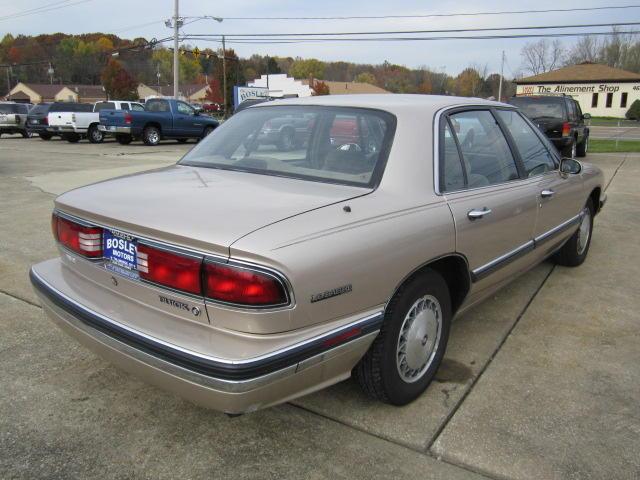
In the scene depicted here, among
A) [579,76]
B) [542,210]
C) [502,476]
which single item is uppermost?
[579,76]

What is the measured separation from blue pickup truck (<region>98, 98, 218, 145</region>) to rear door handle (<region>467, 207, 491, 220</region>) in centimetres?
1831

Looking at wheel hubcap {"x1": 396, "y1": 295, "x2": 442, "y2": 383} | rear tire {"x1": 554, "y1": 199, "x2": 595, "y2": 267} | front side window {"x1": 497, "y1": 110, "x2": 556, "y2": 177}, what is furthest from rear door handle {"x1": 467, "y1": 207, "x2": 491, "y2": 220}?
rear tire {"x1": 554, "y1": 199, "x2": 595, "y2": 267}

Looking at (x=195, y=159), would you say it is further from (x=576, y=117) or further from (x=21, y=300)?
(x=576, y=117)

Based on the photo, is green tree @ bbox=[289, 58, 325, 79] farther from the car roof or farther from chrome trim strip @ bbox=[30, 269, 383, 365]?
chrome trim strip @ bbox=[30, 269, 383, 365]

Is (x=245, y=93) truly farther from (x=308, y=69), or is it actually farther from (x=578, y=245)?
(x=308, y=69)

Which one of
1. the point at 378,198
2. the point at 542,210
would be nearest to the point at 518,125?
the point at 542,210

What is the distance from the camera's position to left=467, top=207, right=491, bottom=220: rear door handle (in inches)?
116

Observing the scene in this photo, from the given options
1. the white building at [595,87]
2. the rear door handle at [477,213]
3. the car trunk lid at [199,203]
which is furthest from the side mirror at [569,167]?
the white building at [595,87]

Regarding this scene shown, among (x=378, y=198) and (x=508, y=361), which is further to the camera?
(x=508, y=361)

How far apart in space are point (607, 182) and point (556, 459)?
955 centimetres

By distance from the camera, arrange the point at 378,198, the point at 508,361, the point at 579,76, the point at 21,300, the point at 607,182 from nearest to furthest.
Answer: the point at 378,198 < the point at 508,361 < the point at 21,300 < the point at 607,182 < the point at 579,76

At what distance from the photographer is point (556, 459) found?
7.94 ft

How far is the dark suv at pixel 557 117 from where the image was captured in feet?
40.8

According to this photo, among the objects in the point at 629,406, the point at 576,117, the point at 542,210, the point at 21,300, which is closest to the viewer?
the point at 629,406
